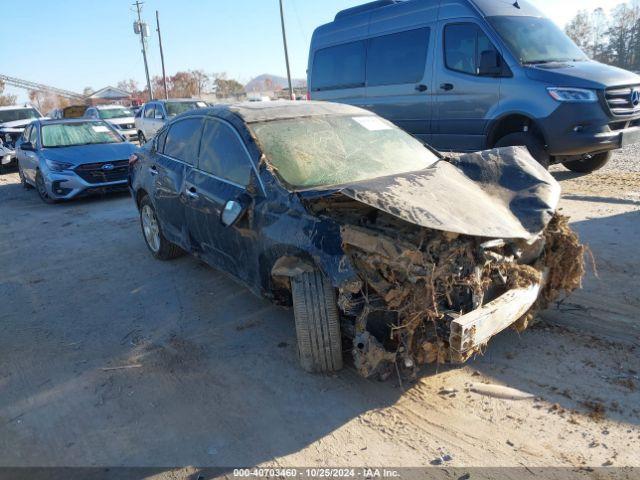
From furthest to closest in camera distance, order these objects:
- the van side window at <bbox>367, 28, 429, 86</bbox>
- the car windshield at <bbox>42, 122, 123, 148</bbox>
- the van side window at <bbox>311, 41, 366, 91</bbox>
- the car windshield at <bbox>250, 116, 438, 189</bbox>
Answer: the car windshield at <bbox>42, 122, 123, 148</bbox> < the van side window at <bbox>311, 41, 366, 91</bbox> < the van side window at <bbox>367, 28, 429, 86</bbox> < the car windshield at <bbox>250, 116, 438, 189</bbox>

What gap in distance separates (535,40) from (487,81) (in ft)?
3.06

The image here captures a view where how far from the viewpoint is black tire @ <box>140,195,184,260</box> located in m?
5.62

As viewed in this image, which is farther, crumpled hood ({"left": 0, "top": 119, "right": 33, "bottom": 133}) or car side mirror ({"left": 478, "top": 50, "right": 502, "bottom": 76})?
crumpled hood ({"left": 0, "top": 119, "right": 33, "bottom": 133})

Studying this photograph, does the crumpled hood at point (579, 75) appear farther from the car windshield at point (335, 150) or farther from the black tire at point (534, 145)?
the car windshield at point (335, 150)

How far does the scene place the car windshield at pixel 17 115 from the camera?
61.7 ft

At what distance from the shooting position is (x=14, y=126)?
1777cm

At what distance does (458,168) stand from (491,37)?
4354 mm

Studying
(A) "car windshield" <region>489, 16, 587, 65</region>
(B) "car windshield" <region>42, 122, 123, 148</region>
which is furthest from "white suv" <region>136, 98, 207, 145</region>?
(A) "car windshield" <region>489, 16, 587, 65</region>

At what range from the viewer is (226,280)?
16.7ft

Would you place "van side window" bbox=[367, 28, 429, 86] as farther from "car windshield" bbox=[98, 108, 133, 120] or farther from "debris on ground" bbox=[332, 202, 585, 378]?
"car windshield" bbox=[98, 108, 133, 120]

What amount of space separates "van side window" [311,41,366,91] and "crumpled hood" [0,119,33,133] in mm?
12341

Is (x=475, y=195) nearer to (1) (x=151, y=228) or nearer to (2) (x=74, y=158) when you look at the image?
(1) (x=151, y=228)

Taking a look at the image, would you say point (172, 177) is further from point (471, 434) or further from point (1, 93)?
point (1, 93)

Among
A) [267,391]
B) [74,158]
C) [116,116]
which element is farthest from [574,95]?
[116,116]
